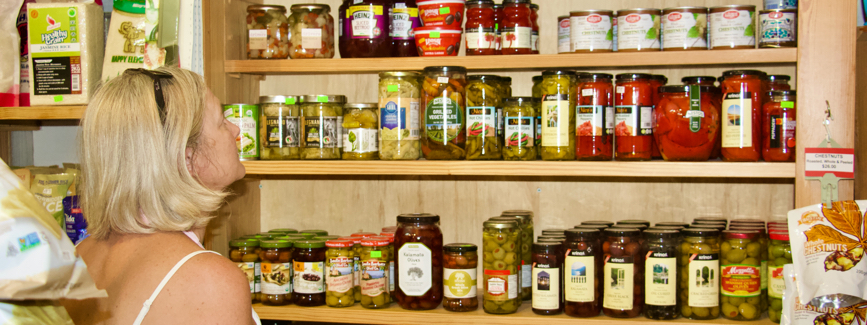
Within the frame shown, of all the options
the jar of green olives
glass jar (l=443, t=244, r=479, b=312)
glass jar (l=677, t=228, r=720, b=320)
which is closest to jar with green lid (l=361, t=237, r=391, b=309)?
glass jar (l=443, t=244, r=479, b=312)

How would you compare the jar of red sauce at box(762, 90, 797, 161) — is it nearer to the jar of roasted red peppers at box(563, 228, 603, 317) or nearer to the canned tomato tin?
the jar of roasted red peppers at box(563, 228, 603, 317)

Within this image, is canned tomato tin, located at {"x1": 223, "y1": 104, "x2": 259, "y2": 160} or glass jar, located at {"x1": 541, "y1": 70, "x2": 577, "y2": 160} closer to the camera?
glass jar, located at {"x1": 541, "y1": 70, "x2": 577, "y2": 160}

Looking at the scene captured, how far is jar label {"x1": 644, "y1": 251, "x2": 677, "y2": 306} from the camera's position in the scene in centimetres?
147

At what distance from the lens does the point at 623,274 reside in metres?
1.50

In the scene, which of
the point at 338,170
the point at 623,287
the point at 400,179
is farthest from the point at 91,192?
the point at 623,287

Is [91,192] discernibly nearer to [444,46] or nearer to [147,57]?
[147,57]

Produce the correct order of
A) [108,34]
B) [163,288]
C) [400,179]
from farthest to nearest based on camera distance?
[400,179]
[108,34]
[163,288]

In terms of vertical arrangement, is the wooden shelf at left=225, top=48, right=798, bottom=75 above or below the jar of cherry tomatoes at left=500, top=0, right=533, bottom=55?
below

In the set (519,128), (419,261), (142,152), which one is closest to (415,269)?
(419,261)

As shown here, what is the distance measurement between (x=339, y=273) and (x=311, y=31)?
644 millimetres

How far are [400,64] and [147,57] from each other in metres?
0.68

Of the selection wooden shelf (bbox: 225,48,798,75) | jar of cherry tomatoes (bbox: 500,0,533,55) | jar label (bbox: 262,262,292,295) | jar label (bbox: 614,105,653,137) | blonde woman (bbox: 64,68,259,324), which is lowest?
jar label (bbox: 262,262,292,295)

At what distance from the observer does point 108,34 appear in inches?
69.1

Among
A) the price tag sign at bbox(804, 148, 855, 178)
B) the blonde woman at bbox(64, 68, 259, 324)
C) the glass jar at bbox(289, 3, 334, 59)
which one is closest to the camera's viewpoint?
the blonde woman at bbox(64, 68, 259, 324)
